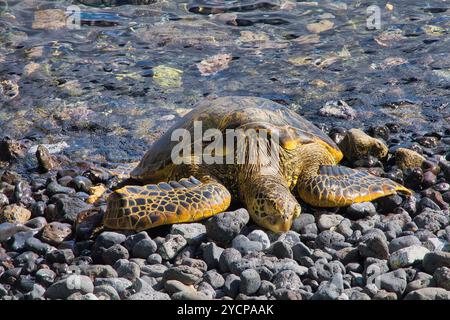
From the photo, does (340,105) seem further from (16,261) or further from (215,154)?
(16,261)

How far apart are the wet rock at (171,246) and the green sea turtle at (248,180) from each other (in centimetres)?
27

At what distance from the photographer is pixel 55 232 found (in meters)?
5.77

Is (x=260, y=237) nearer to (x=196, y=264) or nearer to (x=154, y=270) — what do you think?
(x=196, y=264)

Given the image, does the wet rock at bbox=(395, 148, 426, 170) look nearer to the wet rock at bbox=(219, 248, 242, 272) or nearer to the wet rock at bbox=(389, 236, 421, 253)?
the wet rock at bbox=(389, 236, 421, 253)

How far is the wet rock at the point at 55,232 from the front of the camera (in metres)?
5.70

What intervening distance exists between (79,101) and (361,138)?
4.18 metres

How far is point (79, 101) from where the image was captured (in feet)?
31.9

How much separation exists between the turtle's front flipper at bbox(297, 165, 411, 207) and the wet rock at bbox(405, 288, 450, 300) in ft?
5.94

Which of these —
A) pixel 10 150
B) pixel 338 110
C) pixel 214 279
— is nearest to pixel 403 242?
pixel 214 279

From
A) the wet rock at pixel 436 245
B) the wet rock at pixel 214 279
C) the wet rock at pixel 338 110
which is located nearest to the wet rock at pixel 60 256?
the wet rock at pixel 214 279

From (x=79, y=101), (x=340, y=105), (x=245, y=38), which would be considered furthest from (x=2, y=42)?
(x=340, y=105)

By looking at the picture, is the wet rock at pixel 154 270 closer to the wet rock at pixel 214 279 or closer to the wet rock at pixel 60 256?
the wet rock at pixel 214 279

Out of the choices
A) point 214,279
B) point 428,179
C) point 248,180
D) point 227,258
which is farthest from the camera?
point 428,179

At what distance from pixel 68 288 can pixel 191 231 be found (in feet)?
4.09
